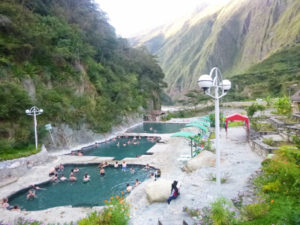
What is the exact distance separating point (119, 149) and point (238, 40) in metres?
159

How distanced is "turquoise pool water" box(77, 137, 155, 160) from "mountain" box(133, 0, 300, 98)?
102 metres

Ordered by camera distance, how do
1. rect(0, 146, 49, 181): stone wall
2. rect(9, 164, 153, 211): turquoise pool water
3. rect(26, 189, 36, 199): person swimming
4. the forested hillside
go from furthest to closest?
the forested hillside → rect(0, 146, 49, 181): stone wall → rect(26, 189, 36, 199): person swimming → rect(9, 164, 153, 211): turquoise pool water

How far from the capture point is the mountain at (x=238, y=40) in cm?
11659

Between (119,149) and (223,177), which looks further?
(119,149)

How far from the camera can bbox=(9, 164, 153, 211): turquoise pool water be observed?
12.9 m

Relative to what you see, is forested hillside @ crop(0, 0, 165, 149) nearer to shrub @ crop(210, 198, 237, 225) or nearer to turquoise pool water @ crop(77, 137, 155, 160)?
turquoise pool water @ crop(77, 137, 155, 160)

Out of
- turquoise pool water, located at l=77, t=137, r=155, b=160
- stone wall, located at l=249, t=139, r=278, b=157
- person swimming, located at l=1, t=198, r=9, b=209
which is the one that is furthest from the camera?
turquoise pool water, located at l=77, t=137, r=155, b=160

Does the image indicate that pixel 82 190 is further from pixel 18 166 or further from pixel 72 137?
pixel 72 137

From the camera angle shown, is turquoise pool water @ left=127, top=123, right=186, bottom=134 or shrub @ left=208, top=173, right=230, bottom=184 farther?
turquoise pool water @ left=127, top=123, right=186, bottom=134

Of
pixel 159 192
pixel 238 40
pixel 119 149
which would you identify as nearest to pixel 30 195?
pixel 159 192

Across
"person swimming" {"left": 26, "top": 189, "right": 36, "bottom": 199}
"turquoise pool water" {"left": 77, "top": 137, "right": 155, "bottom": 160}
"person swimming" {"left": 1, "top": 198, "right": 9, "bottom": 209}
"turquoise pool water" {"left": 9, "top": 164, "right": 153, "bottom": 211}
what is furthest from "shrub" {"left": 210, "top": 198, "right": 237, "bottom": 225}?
"turquoise pool water" {"left": 77, "top": 137, "right": 155, "bottom": 160}

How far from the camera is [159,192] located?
9453 millimetres

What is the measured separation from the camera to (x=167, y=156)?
2022cm

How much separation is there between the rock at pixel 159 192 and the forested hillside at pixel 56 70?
514 inches
